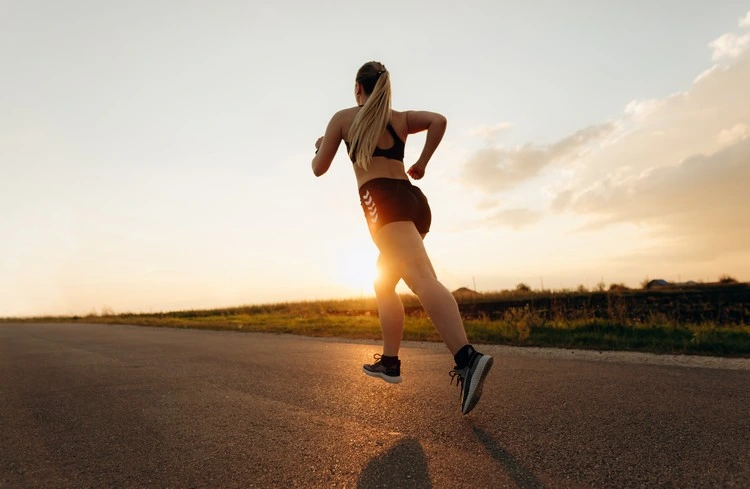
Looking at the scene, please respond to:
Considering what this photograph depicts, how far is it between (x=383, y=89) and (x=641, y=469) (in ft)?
8.51

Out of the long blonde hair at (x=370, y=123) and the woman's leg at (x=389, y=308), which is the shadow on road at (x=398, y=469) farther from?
the long blonde hair at (x=370, y=123)

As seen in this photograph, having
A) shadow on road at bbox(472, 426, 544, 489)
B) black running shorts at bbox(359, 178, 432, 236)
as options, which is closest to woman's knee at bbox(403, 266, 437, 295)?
black running shorts at bbox(359, 178, 432, 236)

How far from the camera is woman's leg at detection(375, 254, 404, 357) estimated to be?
12.2 ft

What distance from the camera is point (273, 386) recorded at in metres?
4.32

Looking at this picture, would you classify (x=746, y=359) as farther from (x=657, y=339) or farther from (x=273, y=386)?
(x=273, y=386)

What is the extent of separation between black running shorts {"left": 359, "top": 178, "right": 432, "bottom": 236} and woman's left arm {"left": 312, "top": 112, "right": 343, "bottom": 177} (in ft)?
1.07

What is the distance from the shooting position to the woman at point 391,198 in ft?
10.4

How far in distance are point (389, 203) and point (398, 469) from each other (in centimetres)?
Answer: 170

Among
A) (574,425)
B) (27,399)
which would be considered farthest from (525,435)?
(27,399)

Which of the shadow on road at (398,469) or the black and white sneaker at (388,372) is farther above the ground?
the black and white sneaker at (388,372)

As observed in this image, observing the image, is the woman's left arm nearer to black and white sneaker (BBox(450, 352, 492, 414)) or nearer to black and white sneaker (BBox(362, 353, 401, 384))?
black and white sneaker (BBox(362, 353, 401, 384))

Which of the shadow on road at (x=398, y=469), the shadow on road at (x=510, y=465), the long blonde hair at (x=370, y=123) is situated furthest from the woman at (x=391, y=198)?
the shadow on road at (x=398, y=469)

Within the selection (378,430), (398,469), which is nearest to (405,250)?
(378,430)

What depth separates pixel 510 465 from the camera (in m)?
2.21
